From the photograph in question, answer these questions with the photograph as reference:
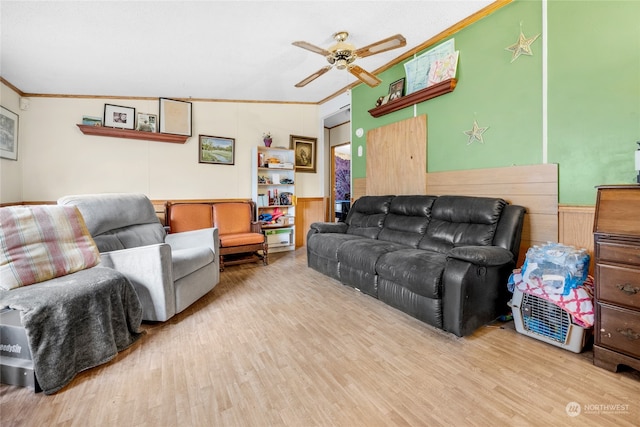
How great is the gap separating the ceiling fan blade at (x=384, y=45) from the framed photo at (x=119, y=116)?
3506 mm

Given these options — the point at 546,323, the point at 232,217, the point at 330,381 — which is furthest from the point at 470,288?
the point at 232,217

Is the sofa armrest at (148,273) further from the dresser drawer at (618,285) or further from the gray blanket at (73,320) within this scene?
the dresser drawer at (618,285)

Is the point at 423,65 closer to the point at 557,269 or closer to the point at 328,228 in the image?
the point at 328,228

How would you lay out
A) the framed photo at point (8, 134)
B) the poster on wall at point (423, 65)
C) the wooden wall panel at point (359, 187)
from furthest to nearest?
the wooden wall panel at point (359, 187) → the framed photo at point (8, 134) → the poster on wall at point (423, 65)

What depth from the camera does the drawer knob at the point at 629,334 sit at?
148cm

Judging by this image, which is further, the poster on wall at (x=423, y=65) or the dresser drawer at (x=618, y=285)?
the poster on wall at (x=423, y=65)

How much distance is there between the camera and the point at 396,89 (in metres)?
3.60

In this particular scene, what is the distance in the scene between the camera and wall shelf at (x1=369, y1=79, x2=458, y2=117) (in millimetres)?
2951

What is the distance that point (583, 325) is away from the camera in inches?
67.3

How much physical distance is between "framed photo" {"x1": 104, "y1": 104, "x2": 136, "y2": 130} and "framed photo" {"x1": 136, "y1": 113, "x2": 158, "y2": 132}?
77 mm

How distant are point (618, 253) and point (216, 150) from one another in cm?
477

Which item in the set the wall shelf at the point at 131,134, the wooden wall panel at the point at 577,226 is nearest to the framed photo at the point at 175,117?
the wall shelf at the point at 131,134

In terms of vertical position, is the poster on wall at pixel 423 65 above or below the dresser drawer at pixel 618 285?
above

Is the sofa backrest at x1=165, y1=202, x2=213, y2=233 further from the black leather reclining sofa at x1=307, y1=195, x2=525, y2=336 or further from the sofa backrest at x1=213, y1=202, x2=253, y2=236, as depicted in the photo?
the black leather reclining sofa at x1=307, y1=195, x2=525, y2=336
